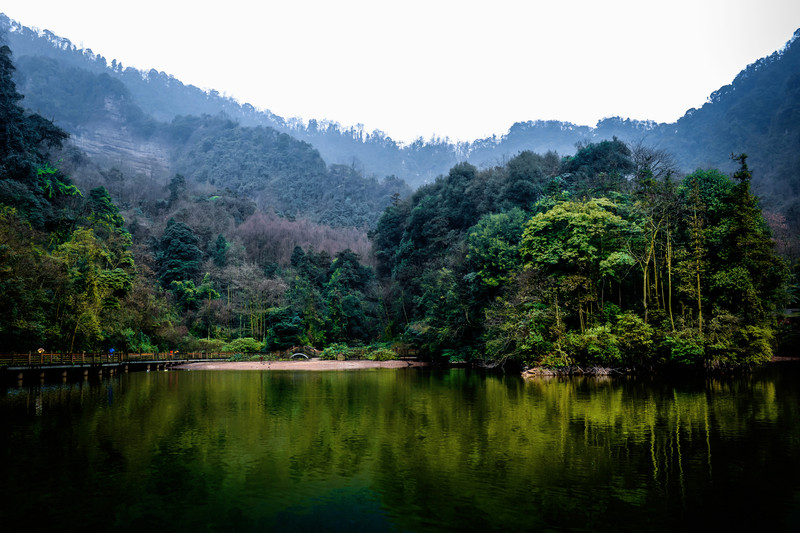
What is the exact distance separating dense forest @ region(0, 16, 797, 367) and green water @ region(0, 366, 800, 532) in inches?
447

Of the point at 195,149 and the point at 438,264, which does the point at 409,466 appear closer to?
the point at 438,264

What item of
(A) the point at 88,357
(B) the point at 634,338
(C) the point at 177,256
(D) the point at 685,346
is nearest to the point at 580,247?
(B) the point at 634,338

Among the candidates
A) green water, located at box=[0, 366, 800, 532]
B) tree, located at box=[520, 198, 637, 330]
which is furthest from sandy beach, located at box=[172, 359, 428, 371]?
green water, located at box=[0, 366, 800, 532]

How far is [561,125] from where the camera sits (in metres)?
151

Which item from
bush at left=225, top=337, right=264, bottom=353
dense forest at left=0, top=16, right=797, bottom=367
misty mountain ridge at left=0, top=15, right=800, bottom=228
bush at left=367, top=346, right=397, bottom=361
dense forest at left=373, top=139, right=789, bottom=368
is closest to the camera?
dense forest at left=373, top=139, right=789, bottom=368

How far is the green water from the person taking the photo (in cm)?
677

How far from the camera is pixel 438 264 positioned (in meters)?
52.1

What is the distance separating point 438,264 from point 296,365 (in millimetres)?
17857

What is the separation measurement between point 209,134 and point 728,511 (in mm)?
148312

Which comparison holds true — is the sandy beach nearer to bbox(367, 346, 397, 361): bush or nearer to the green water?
bbox(367, 346, 397, 361): bush

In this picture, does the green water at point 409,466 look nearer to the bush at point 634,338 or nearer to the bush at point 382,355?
the bush at point 634,338

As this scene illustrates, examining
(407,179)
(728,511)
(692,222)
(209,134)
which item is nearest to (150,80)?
(209,134)

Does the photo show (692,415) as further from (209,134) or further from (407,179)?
(407,179)

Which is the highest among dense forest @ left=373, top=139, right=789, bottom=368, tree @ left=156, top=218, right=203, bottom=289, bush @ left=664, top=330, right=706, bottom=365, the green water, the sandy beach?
tree @ left=156, top=218, right=203, bottom=289
